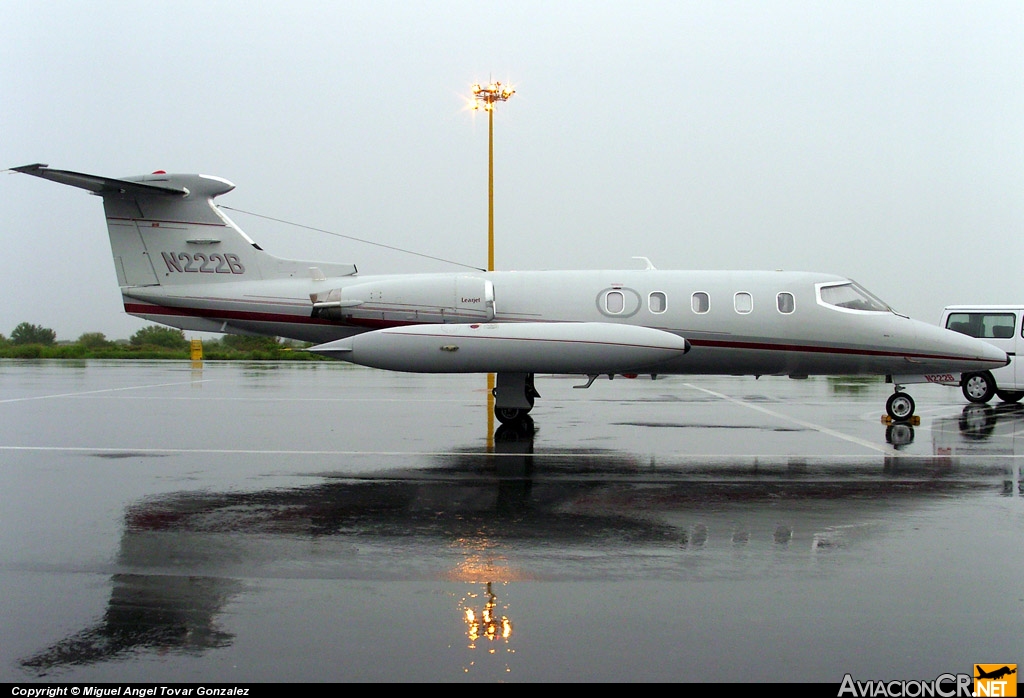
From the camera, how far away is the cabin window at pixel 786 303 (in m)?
14.7

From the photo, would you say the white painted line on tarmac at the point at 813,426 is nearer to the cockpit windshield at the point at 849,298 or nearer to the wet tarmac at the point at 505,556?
the wet tarmac at the point at 505,556

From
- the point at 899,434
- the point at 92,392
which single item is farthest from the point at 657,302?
the point at 92,392

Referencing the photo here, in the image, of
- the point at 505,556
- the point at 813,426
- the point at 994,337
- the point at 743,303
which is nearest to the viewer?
the point at 505,556

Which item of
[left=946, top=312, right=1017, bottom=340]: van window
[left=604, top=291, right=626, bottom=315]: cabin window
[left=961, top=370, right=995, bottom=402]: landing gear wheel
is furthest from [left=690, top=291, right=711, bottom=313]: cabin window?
[left=961, top=370, right=995, bottom=402]: landing gear wheel

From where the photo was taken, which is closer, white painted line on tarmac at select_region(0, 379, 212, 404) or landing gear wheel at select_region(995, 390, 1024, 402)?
white painted line on tarmac at select_region(0, 379, 212, 404)

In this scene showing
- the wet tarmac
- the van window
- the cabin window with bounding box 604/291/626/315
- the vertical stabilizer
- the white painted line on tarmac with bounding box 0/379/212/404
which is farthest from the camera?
the white painted line on tarmac with bounding box 0/379/212/404

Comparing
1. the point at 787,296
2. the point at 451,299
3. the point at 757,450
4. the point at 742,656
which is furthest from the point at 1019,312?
the point at 742,656

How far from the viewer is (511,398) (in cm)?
1470

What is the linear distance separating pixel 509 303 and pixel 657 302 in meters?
2.67

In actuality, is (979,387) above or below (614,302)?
below

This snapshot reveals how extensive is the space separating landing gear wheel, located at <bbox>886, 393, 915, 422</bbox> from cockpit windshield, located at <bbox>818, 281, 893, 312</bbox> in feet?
6.98

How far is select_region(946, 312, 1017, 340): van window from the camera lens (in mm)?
20422

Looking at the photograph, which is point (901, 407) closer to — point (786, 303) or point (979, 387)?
point (786, 303)

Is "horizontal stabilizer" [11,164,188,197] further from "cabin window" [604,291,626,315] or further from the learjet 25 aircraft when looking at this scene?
"cabin window" [604,291,626,315]
